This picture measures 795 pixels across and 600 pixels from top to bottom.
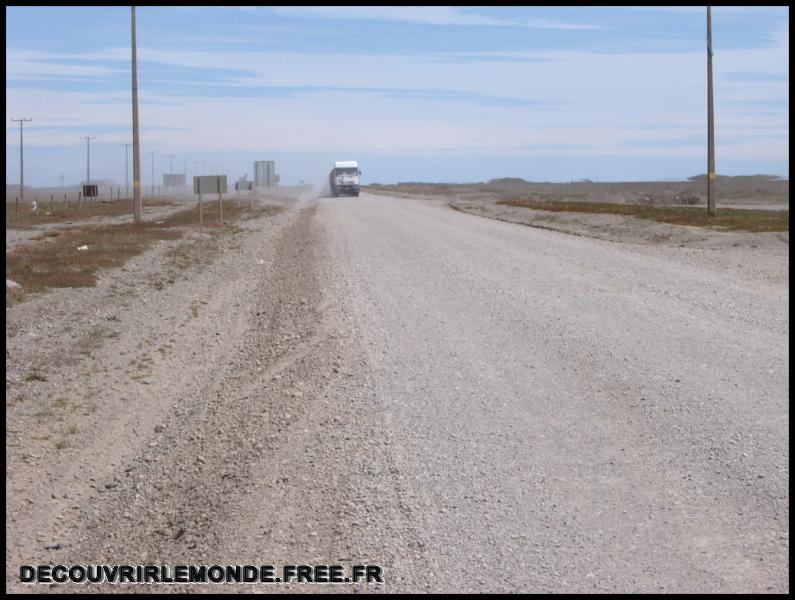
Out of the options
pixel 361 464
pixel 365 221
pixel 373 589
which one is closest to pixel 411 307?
pixel 361 464

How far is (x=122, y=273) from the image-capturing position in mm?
21406

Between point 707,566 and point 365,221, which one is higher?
point 365,221

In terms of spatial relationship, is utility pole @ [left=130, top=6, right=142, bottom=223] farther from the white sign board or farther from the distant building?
the distant building

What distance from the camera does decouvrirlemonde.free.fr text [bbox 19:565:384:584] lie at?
17.9ft

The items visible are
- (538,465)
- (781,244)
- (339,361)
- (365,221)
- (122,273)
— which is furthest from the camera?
(365,221)

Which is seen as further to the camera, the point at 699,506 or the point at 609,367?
the point at 609,367

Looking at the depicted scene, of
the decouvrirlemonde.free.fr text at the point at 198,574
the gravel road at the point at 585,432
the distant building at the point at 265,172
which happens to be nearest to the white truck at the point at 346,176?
the distant building at the point at 265,172

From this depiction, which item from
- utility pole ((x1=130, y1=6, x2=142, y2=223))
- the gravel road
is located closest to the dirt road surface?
the gravel road

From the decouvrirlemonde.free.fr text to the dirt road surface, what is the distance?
10cm

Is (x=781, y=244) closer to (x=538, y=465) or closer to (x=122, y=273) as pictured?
(x=122, y=273)

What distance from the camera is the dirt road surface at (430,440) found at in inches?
227

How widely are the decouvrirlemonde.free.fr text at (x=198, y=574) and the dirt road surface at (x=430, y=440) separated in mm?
99

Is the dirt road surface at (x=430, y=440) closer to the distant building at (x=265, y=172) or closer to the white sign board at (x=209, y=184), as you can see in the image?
the white sign board at (x=209, y=184)

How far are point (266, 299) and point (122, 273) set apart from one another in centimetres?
569
